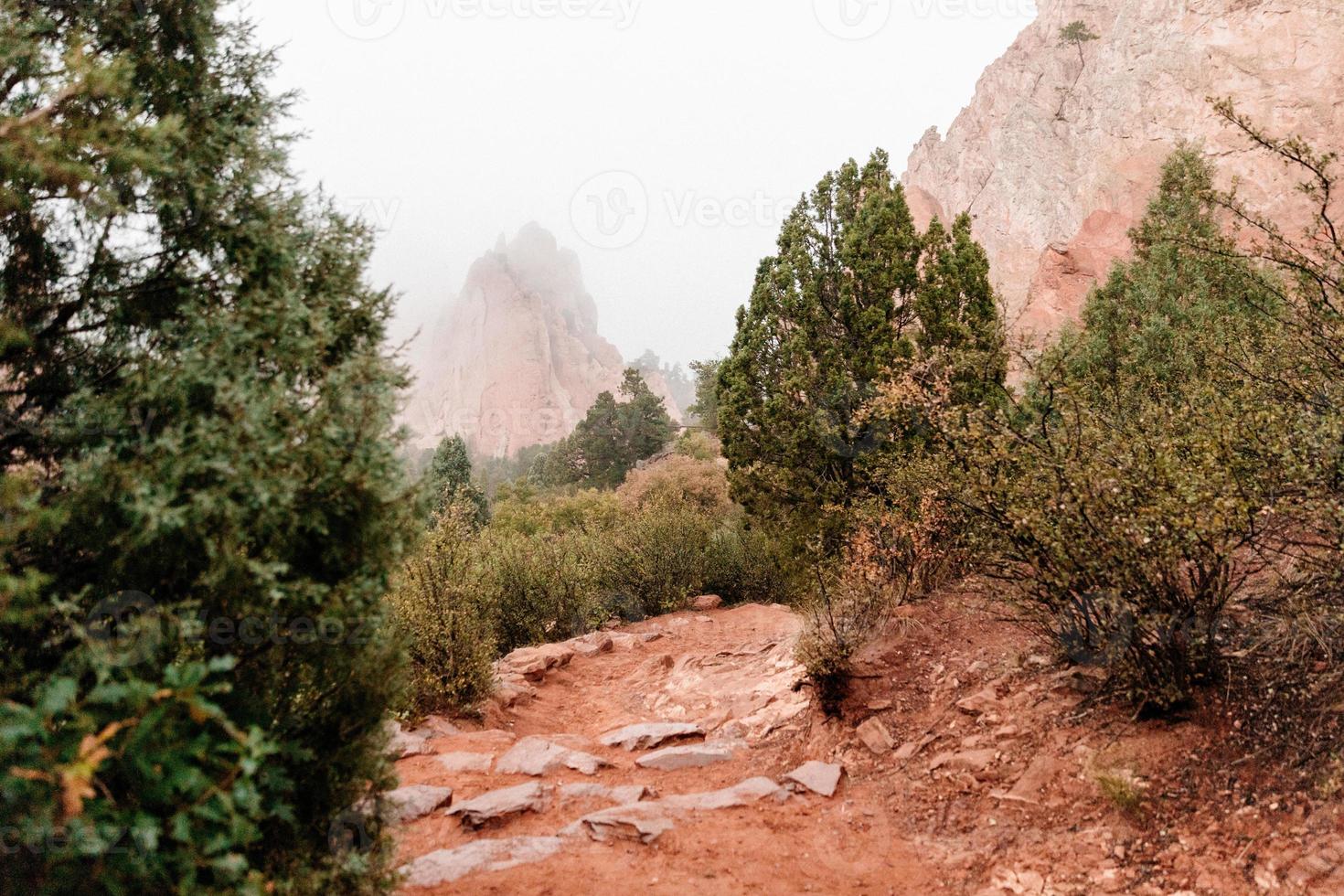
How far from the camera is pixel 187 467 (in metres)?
2.90

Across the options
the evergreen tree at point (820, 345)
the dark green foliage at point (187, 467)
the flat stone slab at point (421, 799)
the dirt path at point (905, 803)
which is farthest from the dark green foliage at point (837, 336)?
the dark green foliage at point (187, 467)

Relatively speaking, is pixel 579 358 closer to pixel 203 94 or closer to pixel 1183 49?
pixel 1183 49

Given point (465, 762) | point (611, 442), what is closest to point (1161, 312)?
point (465, 762)

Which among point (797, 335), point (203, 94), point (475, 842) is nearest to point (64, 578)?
point (203, 94)

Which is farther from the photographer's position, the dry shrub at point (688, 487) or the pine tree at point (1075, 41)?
the pine tree at point (1075, 41)

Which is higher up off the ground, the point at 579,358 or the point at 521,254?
the point at 521,254

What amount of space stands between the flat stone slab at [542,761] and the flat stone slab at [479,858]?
1699 millimetres

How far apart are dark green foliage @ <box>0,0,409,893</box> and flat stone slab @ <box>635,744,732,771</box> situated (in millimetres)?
4007

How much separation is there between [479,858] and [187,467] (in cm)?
358

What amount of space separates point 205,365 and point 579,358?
363 ft

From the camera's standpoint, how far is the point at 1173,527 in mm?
5078

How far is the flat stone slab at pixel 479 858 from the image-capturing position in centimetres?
483

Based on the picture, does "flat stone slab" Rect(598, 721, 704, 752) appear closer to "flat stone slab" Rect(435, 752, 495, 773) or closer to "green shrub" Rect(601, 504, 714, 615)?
"flat stone slab" Rect(435, 752, 495, 773)

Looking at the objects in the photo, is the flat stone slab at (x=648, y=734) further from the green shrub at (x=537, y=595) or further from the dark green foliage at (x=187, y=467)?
the green shrub at (x=537, y=595)
